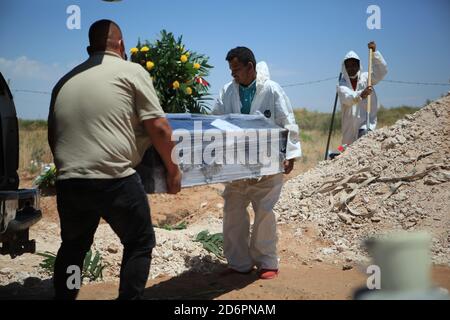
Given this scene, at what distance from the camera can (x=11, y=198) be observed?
3928 millimetres

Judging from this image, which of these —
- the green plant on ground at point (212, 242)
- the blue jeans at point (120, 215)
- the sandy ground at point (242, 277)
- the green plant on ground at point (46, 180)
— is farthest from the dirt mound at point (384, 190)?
the green plant on ground at point (46, 180)

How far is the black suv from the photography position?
3.91m

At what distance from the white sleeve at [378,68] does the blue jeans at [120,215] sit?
6.31m

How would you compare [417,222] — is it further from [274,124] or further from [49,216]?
[49,216]

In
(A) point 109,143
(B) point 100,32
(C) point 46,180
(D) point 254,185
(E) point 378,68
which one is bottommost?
(C) point 46,180

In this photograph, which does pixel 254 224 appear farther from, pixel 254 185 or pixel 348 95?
pixel 348 95

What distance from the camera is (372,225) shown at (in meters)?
6.15

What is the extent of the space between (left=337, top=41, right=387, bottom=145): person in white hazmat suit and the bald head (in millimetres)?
5897

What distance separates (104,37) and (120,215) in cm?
112

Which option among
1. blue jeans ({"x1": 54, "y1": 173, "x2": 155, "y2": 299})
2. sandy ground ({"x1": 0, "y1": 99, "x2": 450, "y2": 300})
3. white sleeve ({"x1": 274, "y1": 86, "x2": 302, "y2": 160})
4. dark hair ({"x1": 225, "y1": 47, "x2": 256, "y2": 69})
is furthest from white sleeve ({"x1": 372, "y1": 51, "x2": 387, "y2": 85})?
blue jeans ({"x1": 54, "y1": 173, "x2": 155, "y2": 299})

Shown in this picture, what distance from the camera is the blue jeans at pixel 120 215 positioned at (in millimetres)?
3312

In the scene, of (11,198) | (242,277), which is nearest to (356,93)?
(242,277)

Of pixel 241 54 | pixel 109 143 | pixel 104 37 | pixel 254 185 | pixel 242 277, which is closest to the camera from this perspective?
pixel 109 143
